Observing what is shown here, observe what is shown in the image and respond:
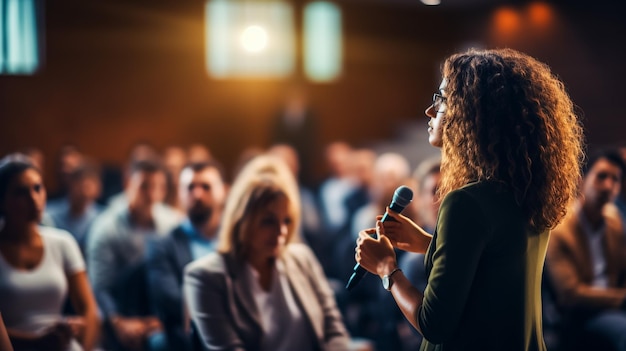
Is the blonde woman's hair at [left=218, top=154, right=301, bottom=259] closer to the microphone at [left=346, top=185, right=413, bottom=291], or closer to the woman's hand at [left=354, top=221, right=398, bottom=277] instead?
the microphone at [left=346, top=185, right=413, bottom=291]

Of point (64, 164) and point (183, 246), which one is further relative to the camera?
point (64, 164)

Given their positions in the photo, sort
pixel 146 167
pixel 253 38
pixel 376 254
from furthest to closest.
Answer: pixel 253 38 < pixel 146 167 < pixel 376 254

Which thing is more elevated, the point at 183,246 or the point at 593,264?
the point at 183,246

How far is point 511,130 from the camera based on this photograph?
1538 millimetres

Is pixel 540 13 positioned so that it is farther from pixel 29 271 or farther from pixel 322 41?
pixel 29 271

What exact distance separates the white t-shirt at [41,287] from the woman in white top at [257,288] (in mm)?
522

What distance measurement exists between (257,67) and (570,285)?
24.9ft

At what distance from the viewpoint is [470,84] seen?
5.15ft

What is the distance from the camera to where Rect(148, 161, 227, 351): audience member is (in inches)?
129

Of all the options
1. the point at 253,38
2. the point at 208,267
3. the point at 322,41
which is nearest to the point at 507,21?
the point at 322,41

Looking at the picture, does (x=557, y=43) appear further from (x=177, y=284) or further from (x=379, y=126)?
(x=177, y=284)

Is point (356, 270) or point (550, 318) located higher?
point (356, 270)

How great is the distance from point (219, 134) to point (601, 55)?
5.30m

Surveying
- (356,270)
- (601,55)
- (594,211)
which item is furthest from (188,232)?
(601,55)
